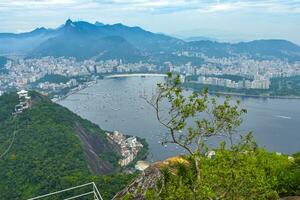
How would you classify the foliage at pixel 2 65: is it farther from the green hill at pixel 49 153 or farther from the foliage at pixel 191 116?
the foliage at pixel 191 116

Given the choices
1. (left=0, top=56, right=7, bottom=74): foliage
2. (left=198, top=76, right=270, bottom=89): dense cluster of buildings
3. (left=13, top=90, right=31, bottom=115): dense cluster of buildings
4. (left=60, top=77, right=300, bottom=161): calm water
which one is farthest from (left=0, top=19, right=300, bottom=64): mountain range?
(left=13, top=90, right=31, bottom=115): dense cluster of buildings

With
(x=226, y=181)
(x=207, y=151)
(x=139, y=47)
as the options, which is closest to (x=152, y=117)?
(x=207, y=151)

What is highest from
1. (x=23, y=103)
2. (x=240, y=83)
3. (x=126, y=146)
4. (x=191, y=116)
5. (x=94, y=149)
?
(x=191, y=116)

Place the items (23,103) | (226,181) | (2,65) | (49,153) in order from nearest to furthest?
(226,181) < (49,153) < (23,103) < (2,65)

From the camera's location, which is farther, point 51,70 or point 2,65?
point 2,65

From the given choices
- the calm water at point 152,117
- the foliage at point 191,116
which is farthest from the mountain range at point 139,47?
the foliage at point 191,116

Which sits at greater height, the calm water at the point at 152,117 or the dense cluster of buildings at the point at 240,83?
the dense cluster of buildings at the point at 240,83

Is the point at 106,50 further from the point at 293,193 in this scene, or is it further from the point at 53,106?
the point at 293,193

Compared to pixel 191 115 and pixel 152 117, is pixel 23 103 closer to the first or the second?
pixel 152 117
